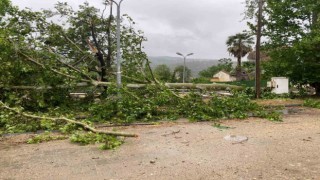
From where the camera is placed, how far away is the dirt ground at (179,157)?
471 centimetres

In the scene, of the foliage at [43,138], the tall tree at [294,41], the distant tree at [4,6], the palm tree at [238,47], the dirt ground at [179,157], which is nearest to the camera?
the dirt ground at [179,157]

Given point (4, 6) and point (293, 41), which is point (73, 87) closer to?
point (4, 6)

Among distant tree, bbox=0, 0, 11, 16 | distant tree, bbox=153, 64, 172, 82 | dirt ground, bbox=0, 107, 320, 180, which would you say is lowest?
dirt ground, bbox=0, 107, 320, 180

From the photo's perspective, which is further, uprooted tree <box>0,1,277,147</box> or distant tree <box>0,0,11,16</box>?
distant tree <box>0,0,11,16</box>

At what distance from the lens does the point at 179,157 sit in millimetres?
5527

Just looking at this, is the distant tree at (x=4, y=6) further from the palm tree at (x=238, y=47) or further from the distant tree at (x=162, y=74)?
the palm tree at (x=238, y=47)

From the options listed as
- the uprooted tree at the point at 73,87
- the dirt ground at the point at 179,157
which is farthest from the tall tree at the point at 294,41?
the dirt ground at the point at 179,157

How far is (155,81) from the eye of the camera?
12.5 m

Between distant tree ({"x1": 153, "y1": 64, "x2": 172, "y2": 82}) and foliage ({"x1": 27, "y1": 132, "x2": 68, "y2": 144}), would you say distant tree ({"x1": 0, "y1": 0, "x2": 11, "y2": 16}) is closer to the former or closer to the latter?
distant tree ({"x1": 153, "y1": 64, "x2": 172, "y2": 82})

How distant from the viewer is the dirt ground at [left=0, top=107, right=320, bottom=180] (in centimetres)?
471

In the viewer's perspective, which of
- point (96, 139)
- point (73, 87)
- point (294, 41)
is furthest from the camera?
point (294, 41)

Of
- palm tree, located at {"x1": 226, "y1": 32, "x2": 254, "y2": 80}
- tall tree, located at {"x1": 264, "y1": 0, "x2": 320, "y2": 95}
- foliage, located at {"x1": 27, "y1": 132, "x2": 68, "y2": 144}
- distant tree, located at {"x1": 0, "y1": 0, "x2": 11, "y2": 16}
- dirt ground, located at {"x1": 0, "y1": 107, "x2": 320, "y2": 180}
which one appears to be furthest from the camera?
palm tree, located at {"x1": 226, "y1": 32, "x2": 254, "y2": 80}

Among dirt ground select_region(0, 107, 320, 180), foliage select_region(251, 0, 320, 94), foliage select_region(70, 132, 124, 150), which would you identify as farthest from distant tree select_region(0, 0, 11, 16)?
foliage select_region(251, 0, 320, 94)

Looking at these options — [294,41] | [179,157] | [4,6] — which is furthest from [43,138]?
[294,41]
